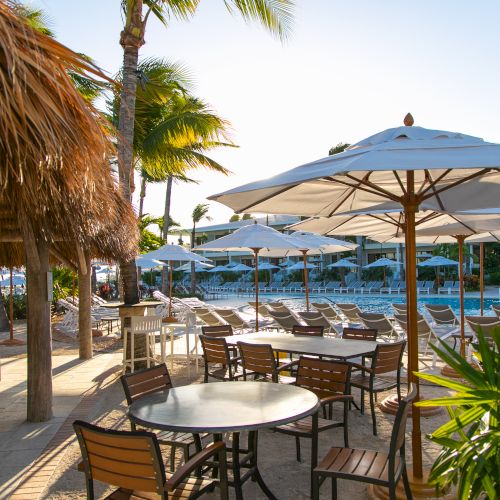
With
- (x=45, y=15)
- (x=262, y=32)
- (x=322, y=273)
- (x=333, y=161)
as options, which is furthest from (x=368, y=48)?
(x=322, y=273)

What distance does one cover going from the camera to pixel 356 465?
335 centimetres

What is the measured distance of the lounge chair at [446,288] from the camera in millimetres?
28325

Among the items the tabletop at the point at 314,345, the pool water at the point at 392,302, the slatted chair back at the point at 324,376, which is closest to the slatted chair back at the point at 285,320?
the tabletop at the point at 314,345

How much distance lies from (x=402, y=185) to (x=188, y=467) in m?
2.69

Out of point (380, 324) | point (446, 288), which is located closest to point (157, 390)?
point (380, 324)

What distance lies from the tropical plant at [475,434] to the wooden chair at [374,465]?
12.0 inches

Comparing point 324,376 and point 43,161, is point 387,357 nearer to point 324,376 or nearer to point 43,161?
point 324,376

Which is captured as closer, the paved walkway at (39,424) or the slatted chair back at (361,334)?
the paved walkway at (39,424)

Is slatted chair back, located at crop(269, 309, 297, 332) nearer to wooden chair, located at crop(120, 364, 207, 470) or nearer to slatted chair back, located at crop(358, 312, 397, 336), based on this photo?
slatted chair back, located at crop(358, 312, 397, 336)

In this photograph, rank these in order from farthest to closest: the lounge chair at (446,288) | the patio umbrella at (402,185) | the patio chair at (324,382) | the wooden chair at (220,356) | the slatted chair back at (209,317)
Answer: the lounge chair at (446,288) → the slatted chair back at (209,317) → the wooden chair at (220,356) → the patio chair at (324,382) → the patio umbrella at (402,185)

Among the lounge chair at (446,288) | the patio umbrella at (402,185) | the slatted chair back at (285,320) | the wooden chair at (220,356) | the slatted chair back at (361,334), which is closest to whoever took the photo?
the patio umbrella at (402,185)

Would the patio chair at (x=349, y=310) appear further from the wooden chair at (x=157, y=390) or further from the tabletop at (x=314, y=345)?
the wooden chair at (x=157, y=390)

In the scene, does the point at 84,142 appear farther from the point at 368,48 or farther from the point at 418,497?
the point at 368,48

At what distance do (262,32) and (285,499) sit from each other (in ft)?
28.4
